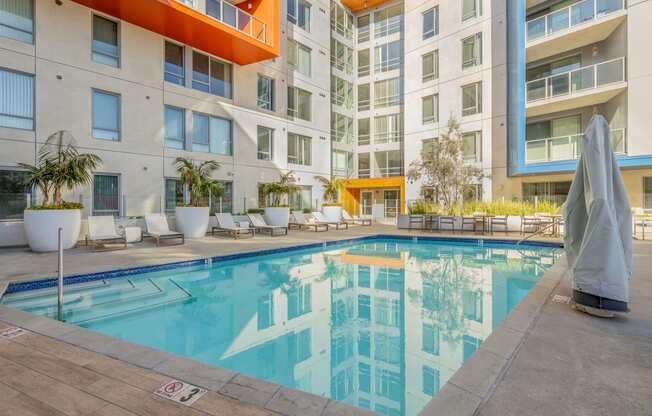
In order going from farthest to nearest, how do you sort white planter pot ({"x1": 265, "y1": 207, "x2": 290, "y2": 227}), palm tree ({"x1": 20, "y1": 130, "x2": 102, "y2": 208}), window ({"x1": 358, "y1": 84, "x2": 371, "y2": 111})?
window ({"x1": 358, "y1": 84, "x2": 371, "y2": 111}), white planter pot ({"x1": 265, "y1": 207, "x2": 290, "y2": 227}), palm tree ({"x1": 20, "y1": 130, "x2": 102, "y2": 208})

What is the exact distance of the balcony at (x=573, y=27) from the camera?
1356 centimetres

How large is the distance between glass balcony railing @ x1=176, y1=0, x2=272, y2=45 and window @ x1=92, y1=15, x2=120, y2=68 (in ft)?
8.72

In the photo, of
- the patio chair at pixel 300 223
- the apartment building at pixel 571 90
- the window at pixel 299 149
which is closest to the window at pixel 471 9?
the apartment building at pixel 571 90

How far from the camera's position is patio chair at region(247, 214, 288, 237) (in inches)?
Result: 540

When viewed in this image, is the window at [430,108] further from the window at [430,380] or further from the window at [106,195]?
the window at [430,380]

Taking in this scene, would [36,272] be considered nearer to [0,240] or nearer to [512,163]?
[0,240]

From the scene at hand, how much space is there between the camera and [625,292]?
145 inches

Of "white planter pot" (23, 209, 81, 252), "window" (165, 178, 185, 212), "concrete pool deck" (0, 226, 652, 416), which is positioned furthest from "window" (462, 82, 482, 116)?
"white planter pot" (23, 209, 81, 252)

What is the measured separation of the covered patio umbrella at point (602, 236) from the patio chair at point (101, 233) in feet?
34.5

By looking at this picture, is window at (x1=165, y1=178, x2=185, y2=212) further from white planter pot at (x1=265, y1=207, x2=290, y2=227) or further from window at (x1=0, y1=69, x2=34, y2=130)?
window at (x1=0, y1=69, x2=34, y2=130)

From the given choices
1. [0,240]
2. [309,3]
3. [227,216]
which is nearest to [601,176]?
[227,216]

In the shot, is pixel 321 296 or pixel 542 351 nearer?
pixel 542 351

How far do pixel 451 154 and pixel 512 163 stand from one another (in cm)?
314

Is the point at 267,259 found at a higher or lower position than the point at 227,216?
lower
